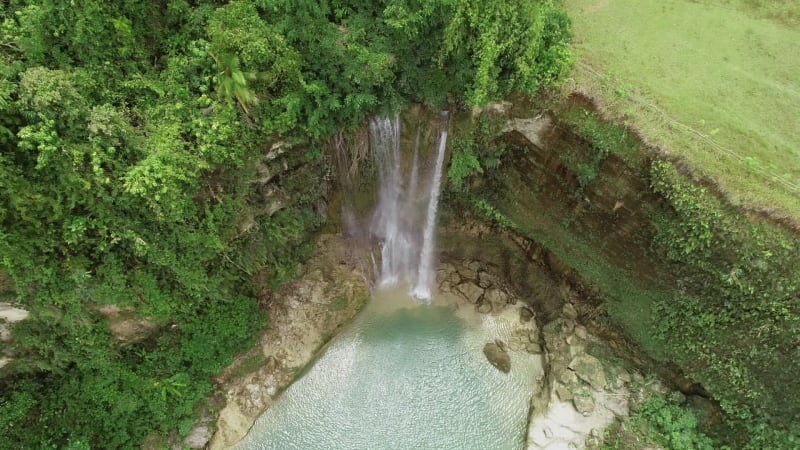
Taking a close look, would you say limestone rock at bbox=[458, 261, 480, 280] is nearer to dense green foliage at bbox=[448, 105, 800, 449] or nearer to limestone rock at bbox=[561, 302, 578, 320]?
dense green foliage at bbox=[448, 105, 800, 449]

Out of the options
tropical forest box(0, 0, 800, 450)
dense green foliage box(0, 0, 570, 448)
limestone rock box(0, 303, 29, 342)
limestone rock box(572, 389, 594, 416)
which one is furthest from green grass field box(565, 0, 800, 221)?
limestone rock box(0, 303, 29, 342)

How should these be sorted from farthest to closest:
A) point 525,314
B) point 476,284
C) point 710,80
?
point 476,284 → point 525,314 → point 710,80

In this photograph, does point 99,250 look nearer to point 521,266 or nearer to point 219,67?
point 219,67

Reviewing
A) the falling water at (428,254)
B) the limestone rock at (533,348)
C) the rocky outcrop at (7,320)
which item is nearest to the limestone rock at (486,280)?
the falling water at (428,254)

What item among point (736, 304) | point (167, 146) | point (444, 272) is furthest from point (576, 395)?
point (167, 146)

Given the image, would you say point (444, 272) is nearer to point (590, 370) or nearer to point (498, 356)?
point (498, 356)

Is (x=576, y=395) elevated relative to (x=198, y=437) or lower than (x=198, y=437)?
elevated

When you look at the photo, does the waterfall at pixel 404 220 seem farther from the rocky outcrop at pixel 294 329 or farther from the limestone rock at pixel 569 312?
the limestone rock at pixel 569 312

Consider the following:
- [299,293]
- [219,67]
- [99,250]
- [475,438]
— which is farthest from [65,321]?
[475,438]
